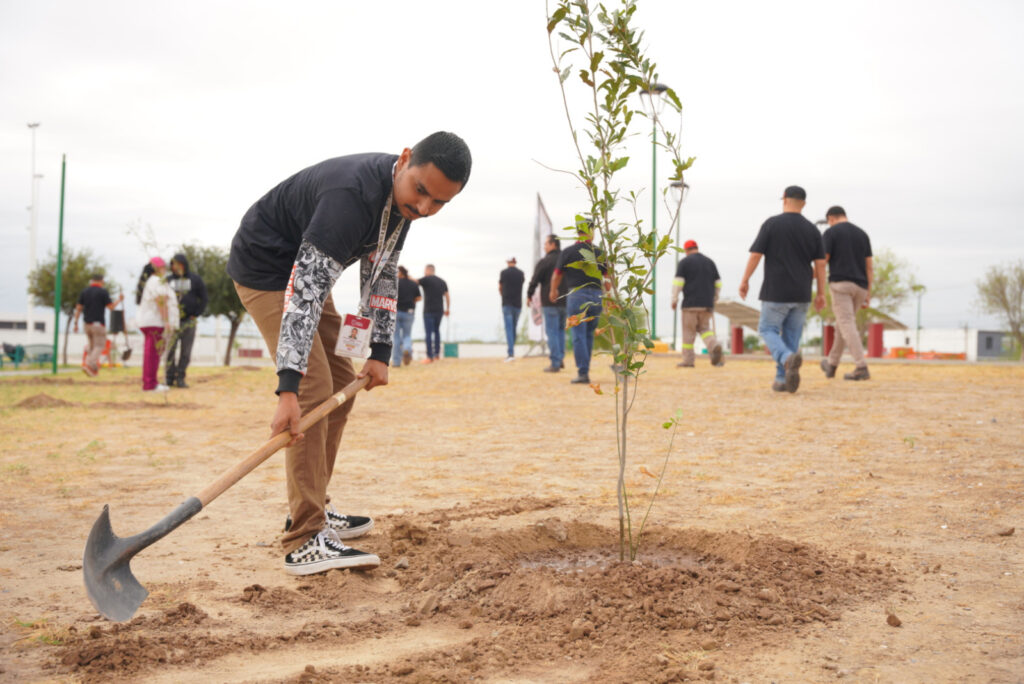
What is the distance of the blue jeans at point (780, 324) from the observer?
8383 millimetres

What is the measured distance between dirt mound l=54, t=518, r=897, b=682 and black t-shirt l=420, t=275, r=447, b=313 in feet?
42.9

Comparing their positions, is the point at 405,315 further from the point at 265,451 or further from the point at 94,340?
the point at 265,451

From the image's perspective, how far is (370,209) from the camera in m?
3.10

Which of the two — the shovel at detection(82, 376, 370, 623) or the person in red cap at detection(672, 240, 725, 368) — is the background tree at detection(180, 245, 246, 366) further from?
the shovel at detection(82, 376, 370, 623)

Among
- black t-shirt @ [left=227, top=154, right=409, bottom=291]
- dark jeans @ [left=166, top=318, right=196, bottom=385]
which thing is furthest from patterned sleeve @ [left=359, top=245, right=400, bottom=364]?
dark jeans @ [left=166, top=318, right=196, bottom=385]

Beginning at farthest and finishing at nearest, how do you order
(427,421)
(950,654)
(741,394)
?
(741,394) < (427,421) < (950,654)

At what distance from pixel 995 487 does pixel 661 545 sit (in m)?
2.26

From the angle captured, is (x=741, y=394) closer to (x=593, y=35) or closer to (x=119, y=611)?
(x=593, y=35)

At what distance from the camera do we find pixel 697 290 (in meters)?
12.6

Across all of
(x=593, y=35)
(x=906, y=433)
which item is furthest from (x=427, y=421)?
(x=593, y=35)

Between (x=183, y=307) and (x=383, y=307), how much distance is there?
8686 millimetres

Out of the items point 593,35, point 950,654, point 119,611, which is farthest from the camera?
point 593,35

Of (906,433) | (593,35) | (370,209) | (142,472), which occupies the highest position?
(593,35)

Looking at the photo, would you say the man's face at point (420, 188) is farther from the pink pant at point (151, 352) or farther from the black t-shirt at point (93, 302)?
the black t-shirt at point (93, 302)
